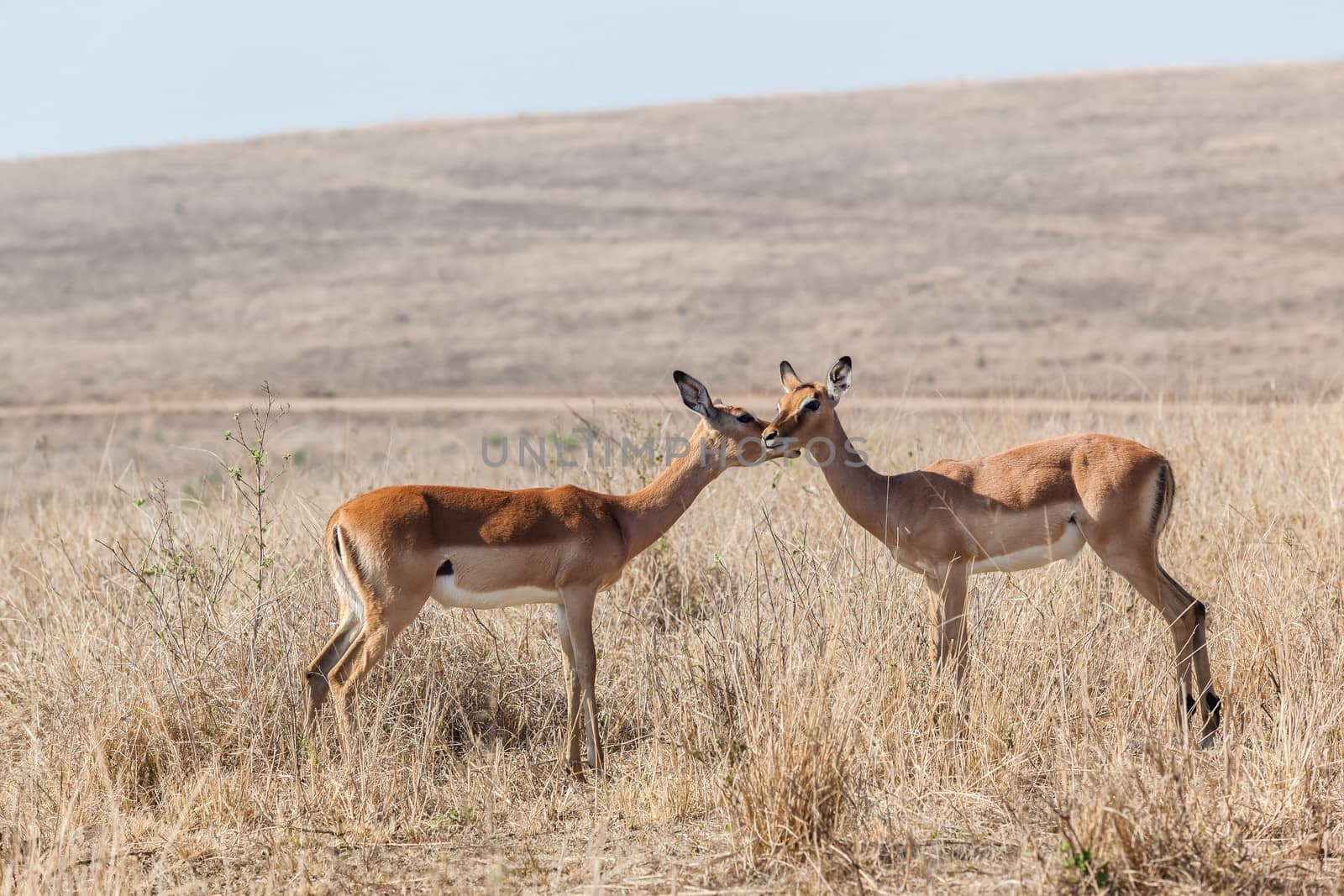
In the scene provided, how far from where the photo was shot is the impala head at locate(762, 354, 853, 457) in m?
6.27

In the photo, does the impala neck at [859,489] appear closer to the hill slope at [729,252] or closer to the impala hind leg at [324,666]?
the impala hind leg at [324,666]

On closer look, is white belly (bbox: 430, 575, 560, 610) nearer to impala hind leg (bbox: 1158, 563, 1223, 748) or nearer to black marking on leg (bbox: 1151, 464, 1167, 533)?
black marking on leg (bbox: 1151, 464, 1167, 533)

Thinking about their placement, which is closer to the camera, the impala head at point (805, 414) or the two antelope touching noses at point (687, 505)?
the two antelope touching noses at point (687, 505)

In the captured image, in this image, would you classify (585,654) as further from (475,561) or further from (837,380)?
(837,380)

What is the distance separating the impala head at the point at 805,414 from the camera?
6273 millimetres

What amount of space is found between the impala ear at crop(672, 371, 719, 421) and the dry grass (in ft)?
2.58

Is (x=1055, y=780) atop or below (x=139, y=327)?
below

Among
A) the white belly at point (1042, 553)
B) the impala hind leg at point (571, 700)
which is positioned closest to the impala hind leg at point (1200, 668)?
the white belly at point (1042, 553)

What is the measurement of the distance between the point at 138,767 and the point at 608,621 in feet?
8.86

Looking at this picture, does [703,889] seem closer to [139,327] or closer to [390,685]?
[390,685]

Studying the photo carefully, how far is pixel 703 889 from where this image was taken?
15.2ft

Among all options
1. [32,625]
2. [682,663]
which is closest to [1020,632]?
[682,663]

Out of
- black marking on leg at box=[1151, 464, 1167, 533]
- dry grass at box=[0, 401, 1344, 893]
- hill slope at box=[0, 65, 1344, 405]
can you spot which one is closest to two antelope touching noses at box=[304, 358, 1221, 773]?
black marking on leg at box=[1151, 464, 1167, 533]

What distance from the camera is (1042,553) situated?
609 centimetres
